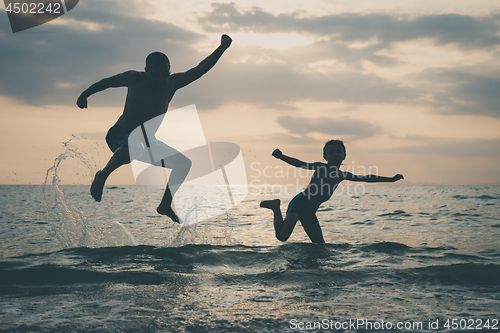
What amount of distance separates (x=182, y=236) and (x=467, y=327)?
595 centimetres

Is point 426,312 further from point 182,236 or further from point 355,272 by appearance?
point 182,236

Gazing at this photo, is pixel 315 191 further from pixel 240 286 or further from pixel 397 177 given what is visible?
pixel 240 286

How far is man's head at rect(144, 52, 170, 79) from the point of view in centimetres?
489

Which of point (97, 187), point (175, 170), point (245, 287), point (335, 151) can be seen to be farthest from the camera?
point (335, 151)

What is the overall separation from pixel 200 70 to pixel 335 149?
286 centimetres

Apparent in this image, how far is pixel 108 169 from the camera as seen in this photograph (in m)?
4.82

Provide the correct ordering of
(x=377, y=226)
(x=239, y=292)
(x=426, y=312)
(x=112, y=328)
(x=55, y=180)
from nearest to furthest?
1. (x=112, y=328)
2. (x=426, y=312)
3. (x=239, y=292)
4. (x=55, y=180)
5. (x=377, y=226)

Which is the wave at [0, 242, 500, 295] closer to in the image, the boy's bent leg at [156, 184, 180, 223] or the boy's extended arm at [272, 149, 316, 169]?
the boy's bent leg at [156, 184, 180, 223]

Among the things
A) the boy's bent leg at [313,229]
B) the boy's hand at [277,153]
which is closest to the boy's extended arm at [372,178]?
the boy's bent leg at [313,229]

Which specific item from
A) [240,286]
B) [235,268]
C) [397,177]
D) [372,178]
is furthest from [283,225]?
[240,286]

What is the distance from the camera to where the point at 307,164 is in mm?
6758

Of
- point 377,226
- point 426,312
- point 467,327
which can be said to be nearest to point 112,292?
point 426,312

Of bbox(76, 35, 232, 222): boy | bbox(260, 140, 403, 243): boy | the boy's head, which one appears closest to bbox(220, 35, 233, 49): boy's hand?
bbox(76, 35, 232, 222): boy

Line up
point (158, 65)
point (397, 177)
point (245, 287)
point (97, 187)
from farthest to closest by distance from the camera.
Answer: point (397, 177) → point (158, 65) → point (97, 187) → point (245, 287)
